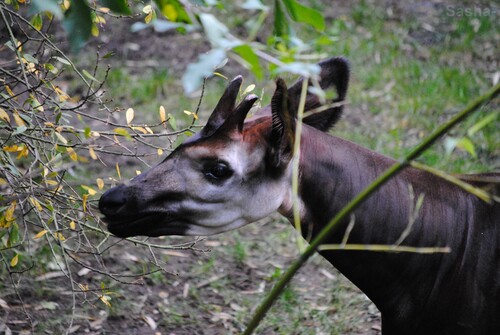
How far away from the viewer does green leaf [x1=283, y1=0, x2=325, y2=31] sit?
2.12 meters

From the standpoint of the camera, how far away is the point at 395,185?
319 cm

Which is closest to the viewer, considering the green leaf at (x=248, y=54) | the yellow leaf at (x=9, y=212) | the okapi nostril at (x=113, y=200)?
the green leaf at (x=248, y=54)

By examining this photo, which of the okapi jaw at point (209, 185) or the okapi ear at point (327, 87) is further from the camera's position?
the okapi ear at point (327, 87)

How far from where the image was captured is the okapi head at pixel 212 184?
307cm

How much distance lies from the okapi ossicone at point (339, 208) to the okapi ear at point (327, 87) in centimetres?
22

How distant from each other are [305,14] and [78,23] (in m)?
0.64

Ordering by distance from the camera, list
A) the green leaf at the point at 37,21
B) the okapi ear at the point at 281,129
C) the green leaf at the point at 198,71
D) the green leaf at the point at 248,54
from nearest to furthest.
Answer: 1. the green leaf at the point at 198,71
2. the green leaf at the point at 248,54
3. the okapi ear at the point at 281,129
4. the green leaf at the point at 37,21

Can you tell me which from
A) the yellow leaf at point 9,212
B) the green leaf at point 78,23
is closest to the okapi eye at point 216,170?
the yellow leaf at point 9,212

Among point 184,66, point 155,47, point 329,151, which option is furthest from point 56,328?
point 155,47

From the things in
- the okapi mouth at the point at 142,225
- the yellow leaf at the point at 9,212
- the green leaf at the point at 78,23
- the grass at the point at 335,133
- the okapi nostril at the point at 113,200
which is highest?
the green leaf at the point at 78,23

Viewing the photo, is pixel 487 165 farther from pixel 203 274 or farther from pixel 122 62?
pixel 122 62

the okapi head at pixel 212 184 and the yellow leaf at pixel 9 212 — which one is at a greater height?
the okapi head at pixel 212 184

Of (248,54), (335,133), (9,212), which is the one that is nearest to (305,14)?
(248,54)

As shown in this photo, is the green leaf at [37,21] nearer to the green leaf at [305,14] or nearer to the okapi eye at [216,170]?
the okapi eye at [216,170]
